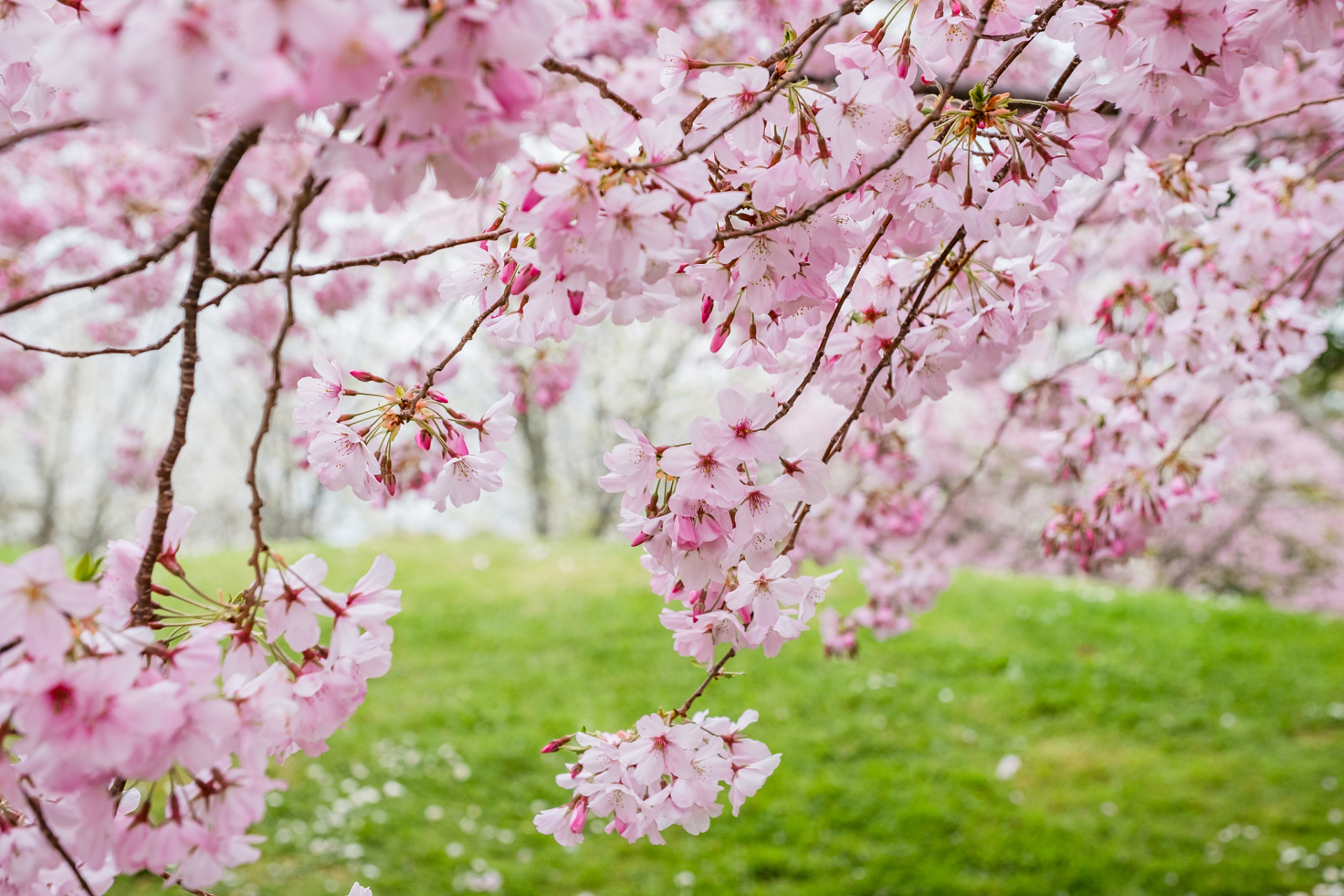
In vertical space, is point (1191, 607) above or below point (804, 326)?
above

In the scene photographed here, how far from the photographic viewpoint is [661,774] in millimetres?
1110

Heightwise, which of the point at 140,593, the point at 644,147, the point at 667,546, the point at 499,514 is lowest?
the point at 140,593

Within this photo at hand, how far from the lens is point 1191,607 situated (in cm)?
647

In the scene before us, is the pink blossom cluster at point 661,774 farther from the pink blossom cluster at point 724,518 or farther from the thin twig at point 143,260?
the thin twig at point 143,260

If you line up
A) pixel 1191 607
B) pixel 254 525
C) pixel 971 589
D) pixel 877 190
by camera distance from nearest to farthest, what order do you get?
pixel 254 525
pixel 877 190
pixel 1191 607
pixel 971 589

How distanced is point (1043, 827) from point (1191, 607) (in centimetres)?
360

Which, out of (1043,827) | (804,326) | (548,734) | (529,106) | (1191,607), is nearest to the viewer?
(529,106)

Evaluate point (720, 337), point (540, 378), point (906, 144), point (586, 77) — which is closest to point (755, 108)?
point (906, 144)

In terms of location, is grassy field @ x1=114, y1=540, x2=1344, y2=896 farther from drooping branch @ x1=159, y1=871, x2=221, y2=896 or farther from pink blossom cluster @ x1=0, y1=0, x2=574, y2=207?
pink blossom cluster @ x1=0, y1=0, x2=574, y2=207

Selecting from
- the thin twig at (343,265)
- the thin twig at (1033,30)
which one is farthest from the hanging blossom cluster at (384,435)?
the thin twig at (1033,30)

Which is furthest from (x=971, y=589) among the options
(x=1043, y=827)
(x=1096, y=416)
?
(x=1096, y=416)

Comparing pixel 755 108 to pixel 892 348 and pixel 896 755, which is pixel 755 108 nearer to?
pixel 892 348

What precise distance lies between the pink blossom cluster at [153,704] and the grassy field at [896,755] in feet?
9.67

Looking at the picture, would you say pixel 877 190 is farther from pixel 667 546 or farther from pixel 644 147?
pixel 667 546
